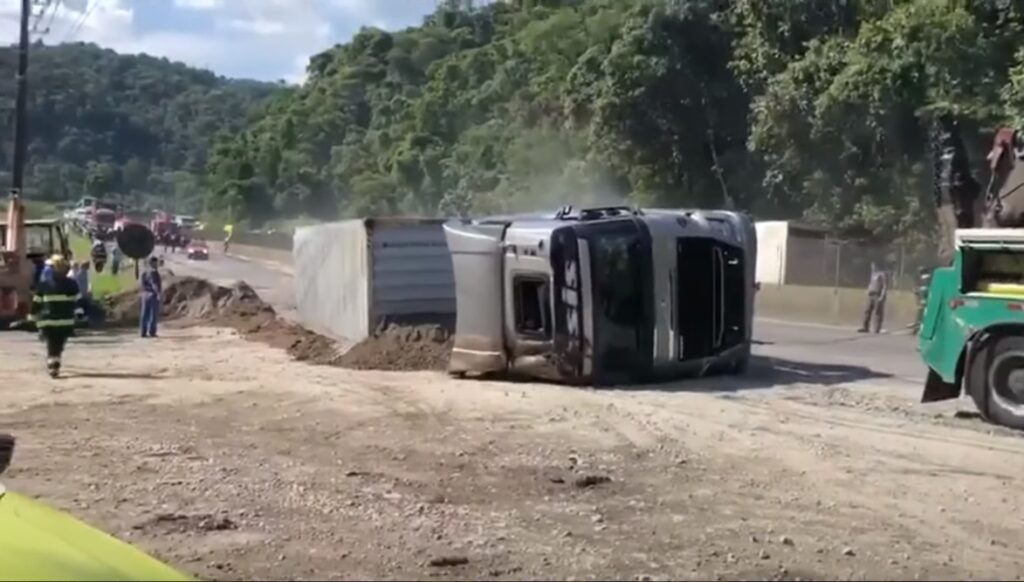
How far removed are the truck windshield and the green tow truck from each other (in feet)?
12.2

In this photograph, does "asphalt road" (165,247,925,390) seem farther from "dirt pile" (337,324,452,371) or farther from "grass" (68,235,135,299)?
"grass" (68,235,135,299)

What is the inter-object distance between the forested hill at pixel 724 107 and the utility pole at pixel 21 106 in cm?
1642

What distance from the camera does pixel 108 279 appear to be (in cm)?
4706

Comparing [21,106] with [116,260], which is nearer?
[21,106]

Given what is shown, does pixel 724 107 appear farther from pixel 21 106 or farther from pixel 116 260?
pixel 116 260

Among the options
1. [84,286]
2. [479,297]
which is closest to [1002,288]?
[479,297]

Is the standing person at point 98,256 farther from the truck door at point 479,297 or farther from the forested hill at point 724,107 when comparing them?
the truck door at point 479,297

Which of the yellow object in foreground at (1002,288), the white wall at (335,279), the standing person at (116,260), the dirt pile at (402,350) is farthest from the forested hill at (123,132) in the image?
the yellow object in foreground at (1002,288)

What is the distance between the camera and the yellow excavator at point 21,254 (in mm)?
29609

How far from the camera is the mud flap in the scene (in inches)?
595

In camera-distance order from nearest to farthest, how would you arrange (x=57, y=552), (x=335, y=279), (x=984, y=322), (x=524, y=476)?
1. (x=57, y=552)
2. (x=524, y=476)
3. (x=984, y=322)
4. (x=335, y=279)

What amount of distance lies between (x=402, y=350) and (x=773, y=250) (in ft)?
70.1

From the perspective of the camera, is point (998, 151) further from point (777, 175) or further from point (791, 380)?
point (777, 175)

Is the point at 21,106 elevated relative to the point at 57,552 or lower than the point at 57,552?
elevated
